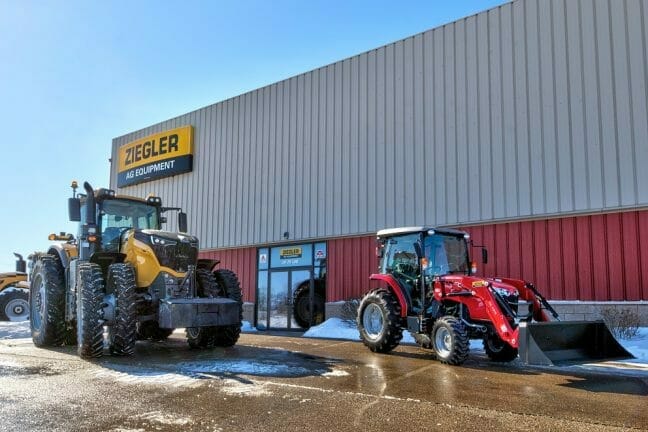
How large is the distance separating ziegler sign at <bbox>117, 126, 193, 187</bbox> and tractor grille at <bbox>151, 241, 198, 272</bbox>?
1266 cm

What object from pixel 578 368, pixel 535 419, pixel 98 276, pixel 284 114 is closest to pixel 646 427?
pixel 535 419

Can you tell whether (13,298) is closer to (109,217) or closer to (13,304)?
(13,304)

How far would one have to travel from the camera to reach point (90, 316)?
344 inches

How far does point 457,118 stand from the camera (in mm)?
14883

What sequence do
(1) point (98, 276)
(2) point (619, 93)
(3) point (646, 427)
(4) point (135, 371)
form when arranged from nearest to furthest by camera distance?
(3) point (646, 427) → (4) point (135, 371) → (1) point (98, 276) → (2) point (619, 93)

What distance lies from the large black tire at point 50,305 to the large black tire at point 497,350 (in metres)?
7.93

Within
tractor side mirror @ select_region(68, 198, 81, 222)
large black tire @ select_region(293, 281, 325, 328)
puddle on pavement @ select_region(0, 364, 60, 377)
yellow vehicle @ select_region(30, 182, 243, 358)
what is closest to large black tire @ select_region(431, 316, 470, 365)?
yellow vehicle @ select_region(30, 182, 243, 358)

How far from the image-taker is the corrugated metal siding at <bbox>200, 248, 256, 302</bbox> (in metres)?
20.0

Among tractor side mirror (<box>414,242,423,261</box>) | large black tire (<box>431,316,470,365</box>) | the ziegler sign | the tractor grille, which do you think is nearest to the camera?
large black tire (<box>431,316,470,365</box>)

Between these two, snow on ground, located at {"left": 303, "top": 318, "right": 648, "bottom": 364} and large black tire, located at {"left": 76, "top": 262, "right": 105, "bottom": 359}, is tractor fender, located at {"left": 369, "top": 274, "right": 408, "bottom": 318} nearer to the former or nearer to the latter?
snow on ground, located at {"left": 303, "top": 318, "right": 648, "bottom": 364}

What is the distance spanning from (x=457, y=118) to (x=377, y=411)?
1096 centimetres

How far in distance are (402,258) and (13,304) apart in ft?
49.1

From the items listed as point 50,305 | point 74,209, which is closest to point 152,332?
point 50,305

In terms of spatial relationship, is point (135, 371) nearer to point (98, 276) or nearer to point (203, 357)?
point (203, 357)
